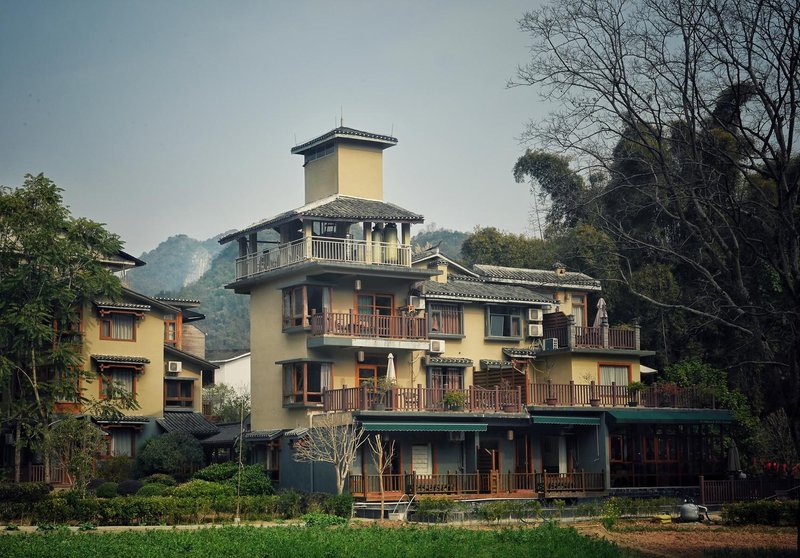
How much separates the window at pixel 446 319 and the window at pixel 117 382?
11968 millimetres

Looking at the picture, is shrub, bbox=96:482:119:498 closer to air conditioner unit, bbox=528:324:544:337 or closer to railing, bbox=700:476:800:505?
air conditioner unit, bbox=528:324:544:337

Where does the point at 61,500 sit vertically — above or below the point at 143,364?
below

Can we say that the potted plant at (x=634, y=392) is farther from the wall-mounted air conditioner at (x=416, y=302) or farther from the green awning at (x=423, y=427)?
the wall-mounted air conditioner at (x=416, y=302)

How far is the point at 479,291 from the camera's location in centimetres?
4634

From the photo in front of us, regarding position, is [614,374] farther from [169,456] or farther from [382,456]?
[169,456]

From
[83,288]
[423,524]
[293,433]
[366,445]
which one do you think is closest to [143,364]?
[83,288]

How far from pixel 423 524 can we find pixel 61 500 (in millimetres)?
10463

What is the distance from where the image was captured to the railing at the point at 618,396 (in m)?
42.5

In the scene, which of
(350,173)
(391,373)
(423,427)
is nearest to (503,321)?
(350,173)

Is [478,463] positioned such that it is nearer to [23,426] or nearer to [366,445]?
[366,445]

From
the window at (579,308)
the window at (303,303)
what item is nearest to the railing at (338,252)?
the window at (303,303)

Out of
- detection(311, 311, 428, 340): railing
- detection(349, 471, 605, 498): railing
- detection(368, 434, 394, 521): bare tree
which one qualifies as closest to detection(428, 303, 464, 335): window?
detection(311, 311, 428, 340): railing

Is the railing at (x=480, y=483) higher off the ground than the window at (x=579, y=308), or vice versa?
the window at (x=579, y=308)

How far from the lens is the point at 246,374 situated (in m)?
76.8
